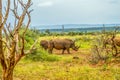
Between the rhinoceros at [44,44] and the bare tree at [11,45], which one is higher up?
the bare tree at [11,45]

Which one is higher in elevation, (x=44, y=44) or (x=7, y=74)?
(x=7, y=74)

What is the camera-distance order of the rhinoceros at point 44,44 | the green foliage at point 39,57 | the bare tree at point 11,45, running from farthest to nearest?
the rhinoceros at point 44,44 < the green foliage at point 39,57 < the bare tree at point 11,45

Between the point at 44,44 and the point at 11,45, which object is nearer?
the point at 11,45

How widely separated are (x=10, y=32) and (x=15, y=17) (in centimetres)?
42

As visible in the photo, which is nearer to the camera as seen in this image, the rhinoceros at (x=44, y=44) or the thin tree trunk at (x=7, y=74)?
the thin tree trunk at (x=7, y=74)

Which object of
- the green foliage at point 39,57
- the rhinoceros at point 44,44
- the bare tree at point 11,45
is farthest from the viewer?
the rhinoceros at point 44,44

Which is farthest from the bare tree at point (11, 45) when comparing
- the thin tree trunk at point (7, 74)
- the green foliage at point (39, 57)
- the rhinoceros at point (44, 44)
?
the rhinoceros at point (44, 44)

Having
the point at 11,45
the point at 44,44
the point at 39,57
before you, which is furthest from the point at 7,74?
the point at 44,44

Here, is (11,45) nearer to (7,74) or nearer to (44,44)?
(7,74)

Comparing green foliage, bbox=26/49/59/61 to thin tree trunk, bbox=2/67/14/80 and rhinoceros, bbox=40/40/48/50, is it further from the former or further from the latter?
thin tree trunk, bbox=2/67/14/80

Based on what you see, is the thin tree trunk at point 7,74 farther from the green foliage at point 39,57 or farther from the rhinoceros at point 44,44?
the rhinoceros at point 44,44

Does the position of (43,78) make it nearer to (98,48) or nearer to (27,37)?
(98,48)

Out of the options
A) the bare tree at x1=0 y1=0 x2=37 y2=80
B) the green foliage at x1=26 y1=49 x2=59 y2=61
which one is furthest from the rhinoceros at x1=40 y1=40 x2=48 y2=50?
the bare tree at x1=0 y1=0 x2=37 y2=80

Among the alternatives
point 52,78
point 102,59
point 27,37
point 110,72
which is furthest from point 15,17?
point 27,37
